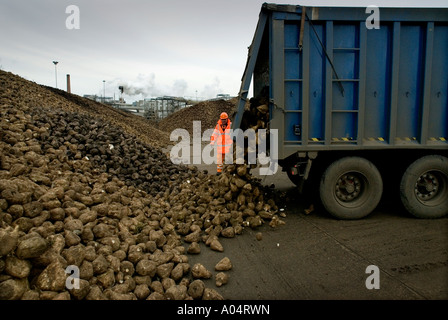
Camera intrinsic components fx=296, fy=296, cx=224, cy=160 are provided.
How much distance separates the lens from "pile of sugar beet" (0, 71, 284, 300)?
2574mm

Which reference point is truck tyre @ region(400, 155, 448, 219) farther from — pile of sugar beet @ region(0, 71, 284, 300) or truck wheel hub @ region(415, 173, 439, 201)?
pile of sugar beet @ region(0, 71, 284, 300)

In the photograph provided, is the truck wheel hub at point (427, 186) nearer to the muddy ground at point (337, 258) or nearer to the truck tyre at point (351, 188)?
the muddy ground at point (337, 258)

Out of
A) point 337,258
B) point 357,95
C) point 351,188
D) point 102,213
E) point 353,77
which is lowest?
point 337,258

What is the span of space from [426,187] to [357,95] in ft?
6.19

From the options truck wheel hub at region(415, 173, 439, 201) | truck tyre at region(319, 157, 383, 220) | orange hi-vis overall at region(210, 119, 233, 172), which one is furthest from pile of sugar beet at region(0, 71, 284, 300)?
truck wheel hub at region(415, 173, 439, 201)

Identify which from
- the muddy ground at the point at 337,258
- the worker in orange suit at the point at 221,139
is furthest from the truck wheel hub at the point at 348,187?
the worker in orange suit at the point at 221,139

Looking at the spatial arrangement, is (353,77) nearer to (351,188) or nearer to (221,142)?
(351,188)

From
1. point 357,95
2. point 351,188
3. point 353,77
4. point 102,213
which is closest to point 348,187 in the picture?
point 351,188

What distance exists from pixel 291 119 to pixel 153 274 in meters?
2.89

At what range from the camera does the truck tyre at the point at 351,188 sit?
454 centimetres

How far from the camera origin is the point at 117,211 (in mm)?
4129

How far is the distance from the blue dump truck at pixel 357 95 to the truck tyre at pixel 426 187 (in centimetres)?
2

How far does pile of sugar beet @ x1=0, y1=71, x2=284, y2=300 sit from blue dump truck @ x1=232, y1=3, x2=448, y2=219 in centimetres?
117

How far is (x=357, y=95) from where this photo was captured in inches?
176
